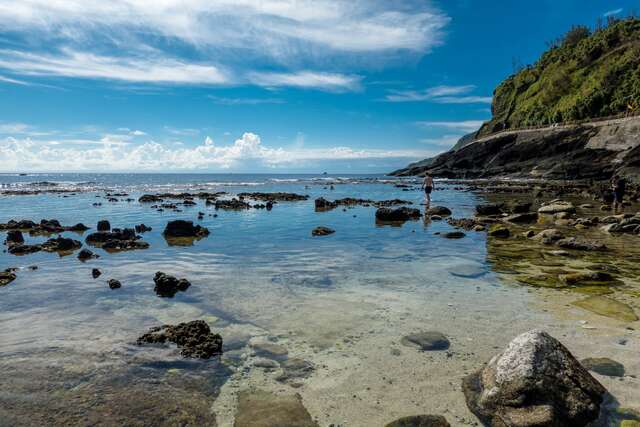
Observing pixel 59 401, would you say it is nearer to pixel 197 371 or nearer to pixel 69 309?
pixel 197 371

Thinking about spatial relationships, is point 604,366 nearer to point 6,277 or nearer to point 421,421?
point 421,421

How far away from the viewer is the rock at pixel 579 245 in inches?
612

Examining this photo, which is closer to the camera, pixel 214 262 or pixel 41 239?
pixel 214 262

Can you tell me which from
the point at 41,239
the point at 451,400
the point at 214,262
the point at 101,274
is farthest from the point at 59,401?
the point at 41,239

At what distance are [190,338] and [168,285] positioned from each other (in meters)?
3.97

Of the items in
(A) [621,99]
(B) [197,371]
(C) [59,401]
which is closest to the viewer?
(C) [59,401]

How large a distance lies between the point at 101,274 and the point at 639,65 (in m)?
111

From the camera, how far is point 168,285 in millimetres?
11305

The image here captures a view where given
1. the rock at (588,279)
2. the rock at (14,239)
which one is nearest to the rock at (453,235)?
the rock at (588,279)

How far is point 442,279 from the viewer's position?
12062mm

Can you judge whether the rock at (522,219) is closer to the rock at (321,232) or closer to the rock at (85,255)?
the rock at (321,232)

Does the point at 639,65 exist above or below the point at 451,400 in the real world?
above

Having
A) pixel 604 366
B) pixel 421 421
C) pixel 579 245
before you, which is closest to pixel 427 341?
pixel 421 421

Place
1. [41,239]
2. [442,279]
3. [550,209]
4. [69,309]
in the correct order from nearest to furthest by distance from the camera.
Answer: [69,309] → [442,279] → [41,239] → [550,209]
